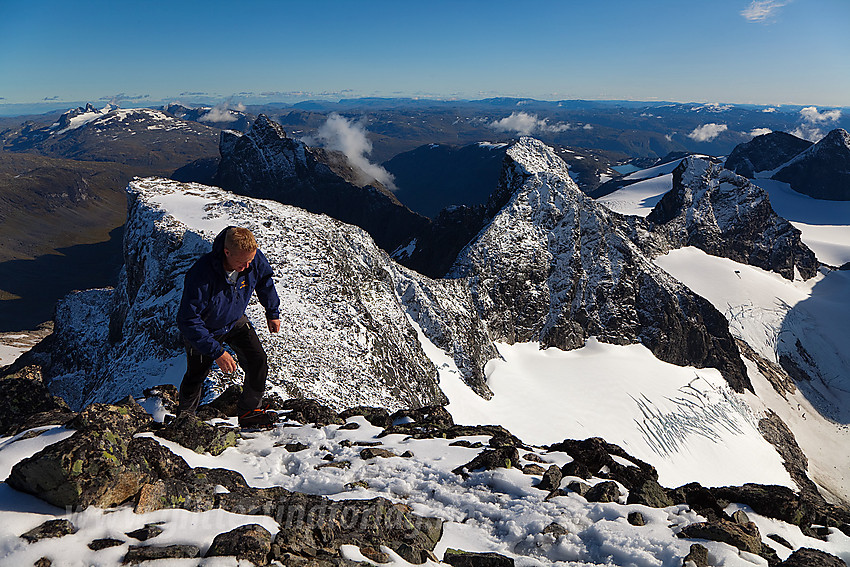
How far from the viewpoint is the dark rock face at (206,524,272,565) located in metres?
5.44

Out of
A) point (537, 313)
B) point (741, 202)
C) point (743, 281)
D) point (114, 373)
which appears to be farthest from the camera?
point (741, 202)

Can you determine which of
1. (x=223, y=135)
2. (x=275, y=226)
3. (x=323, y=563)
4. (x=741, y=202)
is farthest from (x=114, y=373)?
(x=223, y=135)

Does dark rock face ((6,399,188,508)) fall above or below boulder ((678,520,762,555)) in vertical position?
above

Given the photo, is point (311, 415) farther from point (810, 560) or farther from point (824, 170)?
point (824, 170)

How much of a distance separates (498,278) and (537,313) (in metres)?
7.01

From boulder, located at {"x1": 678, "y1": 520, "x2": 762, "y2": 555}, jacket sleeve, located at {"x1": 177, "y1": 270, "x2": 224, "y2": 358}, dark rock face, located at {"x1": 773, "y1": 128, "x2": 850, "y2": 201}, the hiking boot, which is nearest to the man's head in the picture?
jacket sleeve, located at {"x1": 177, "y1": 270, "x2": 224, "y2": 358}

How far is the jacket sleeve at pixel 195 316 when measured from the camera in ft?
29.2

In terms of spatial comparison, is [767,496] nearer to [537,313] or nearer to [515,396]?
[515,396]

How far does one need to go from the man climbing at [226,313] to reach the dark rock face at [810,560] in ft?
34.8

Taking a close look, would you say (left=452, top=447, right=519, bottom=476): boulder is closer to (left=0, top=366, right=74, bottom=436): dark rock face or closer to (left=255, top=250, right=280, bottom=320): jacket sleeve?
(left=255, top=250, right=280, bottom=320): jacket sleeve

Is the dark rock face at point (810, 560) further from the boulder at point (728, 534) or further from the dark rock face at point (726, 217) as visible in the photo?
the dark rock face at point (726, 217)

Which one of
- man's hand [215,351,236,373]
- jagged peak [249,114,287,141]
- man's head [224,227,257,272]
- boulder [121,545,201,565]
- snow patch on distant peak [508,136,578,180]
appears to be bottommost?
boulder [121,545,201,565]

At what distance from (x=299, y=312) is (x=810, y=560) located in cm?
2192

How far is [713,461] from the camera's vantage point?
152 feet
